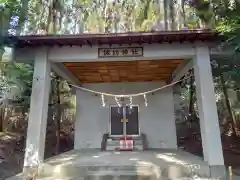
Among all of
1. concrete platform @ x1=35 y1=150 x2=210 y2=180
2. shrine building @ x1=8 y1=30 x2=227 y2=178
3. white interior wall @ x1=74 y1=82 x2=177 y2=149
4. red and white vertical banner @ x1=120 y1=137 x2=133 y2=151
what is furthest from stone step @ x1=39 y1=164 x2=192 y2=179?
white interior wall @ x1=74 y1=82 x2=177 y2=149

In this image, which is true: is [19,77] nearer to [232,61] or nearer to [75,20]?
[75,20]

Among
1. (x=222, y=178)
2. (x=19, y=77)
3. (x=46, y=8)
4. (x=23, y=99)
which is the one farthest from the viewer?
(x=23, y=99)

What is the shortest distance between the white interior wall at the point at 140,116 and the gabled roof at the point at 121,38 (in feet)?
12.4

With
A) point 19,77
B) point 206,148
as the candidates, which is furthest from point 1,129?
point 206,148

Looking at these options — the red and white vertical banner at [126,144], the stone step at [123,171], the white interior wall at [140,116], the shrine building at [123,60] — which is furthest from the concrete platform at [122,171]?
the white interior wall at [140,116]

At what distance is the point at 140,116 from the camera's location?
8.87 metres

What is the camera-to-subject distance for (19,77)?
7.23m

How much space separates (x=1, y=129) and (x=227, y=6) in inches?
376

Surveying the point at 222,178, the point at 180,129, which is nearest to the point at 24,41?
the point at 222,178

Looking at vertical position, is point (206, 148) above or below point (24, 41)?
below

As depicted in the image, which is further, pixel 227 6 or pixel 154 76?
pixel 154 76

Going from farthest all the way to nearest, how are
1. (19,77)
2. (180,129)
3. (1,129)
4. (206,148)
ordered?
(180,129), (1,129), (19,77), (206,148)

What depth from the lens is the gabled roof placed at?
520cm

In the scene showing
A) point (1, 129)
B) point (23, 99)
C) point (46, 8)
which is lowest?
point (1, 129)
